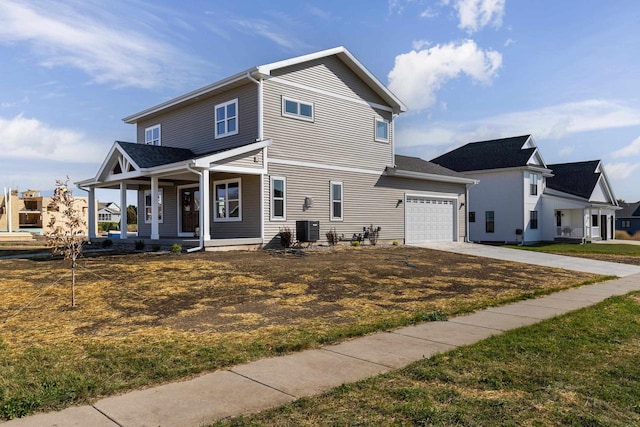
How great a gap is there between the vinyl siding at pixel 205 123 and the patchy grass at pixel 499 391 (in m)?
13.8

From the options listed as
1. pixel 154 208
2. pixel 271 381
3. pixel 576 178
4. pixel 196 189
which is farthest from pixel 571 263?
pixel 576 178

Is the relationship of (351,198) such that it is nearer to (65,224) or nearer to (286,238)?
(286,238)

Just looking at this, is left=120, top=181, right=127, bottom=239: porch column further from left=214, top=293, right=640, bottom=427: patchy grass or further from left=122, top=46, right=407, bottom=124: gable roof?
left=214, top=293, right=640, bottom=427: patchy grass

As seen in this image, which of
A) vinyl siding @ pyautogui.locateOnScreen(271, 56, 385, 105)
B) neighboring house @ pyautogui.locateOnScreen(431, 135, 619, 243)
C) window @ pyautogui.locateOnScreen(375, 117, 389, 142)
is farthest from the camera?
neighboring house @ pyautogui.locateOnScreen(431, 135, 619, 243)

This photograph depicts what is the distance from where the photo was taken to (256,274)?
11648mm

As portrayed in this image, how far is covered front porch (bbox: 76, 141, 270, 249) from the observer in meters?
16.1

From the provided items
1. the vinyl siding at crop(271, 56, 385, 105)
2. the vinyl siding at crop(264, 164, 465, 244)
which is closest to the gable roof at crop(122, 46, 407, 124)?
the vinyl siding at crop(271, 56, 385, 105)

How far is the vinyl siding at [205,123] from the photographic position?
1805 cm

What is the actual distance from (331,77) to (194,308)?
582 inches

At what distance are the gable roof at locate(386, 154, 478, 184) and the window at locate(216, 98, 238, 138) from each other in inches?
307

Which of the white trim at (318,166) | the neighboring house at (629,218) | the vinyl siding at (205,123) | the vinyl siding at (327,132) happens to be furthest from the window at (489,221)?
the neighboring house at (629,218)

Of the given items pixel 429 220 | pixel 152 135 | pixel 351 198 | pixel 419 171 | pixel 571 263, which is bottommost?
pixel 571 263

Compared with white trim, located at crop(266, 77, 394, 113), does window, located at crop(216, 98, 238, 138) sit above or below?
below

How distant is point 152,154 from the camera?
19297mm
